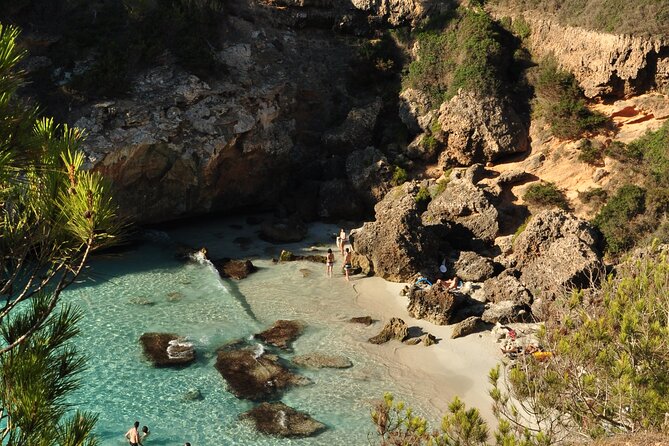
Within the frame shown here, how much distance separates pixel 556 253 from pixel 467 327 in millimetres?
5326

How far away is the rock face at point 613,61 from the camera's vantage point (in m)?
26.4

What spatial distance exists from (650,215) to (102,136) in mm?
23727

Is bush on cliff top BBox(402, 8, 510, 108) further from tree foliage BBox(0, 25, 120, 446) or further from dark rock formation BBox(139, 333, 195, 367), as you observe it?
tree foliage BBox(0, 25, 120, 446)

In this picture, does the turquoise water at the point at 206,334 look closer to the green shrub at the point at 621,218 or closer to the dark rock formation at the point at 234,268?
the dark rock formation at the point at 234,268

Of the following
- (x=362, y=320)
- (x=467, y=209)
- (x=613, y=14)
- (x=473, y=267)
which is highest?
(x=613, y=14)

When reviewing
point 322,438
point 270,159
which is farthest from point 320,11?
point 322,438

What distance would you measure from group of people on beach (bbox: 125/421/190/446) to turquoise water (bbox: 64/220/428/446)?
272mm

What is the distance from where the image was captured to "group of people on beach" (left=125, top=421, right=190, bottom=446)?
13.7 meters

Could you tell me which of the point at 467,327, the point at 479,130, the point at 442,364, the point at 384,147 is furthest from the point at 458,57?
the point at 442,364

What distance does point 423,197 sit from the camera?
29.9 m

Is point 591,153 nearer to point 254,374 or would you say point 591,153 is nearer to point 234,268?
point 234,268

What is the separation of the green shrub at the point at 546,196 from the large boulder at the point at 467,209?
171 centimetres

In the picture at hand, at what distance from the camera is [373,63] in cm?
3462

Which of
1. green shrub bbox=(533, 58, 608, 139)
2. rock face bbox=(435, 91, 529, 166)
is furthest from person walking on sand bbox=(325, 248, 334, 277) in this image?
green shrub bbox=(533, 58, 608, 139)
